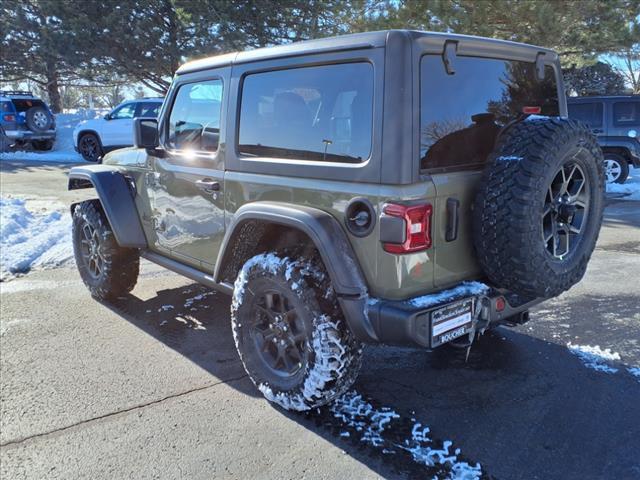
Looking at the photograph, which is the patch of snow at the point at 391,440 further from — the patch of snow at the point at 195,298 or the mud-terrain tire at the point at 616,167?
the mud-terrain tire at the point at 616,167

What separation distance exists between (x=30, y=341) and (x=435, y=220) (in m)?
3.14

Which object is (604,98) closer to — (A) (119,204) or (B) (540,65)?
(B) (540,65)

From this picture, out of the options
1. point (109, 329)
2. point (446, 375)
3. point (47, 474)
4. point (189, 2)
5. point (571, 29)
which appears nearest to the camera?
point (47, 474)

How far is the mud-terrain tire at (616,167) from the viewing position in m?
11.0

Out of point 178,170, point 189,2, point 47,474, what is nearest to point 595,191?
point 178,170

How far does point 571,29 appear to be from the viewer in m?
11.8

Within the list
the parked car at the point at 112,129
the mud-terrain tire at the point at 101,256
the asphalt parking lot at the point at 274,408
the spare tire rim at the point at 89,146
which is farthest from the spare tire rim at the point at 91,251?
the spare tire rim at the point at 89,146

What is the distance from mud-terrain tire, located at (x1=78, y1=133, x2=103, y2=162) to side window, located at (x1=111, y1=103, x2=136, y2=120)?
1.00 metres

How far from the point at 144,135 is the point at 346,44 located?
6.30 ft

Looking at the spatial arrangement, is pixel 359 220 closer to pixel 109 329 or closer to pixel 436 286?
pixel 436 286

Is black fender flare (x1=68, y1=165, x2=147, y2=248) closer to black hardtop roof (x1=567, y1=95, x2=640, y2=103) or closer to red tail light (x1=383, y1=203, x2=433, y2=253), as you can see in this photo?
red tail light (x1=383, y1=203, x2=433, y2=253)

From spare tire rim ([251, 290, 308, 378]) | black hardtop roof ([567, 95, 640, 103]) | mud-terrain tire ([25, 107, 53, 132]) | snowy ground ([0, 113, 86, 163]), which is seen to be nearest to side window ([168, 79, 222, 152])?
spare tire rim ([251, 290, 308, 378])

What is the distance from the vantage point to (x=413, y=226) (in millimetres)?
2410

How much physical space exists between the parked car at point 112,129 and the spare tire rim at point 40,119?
11.2 feet
